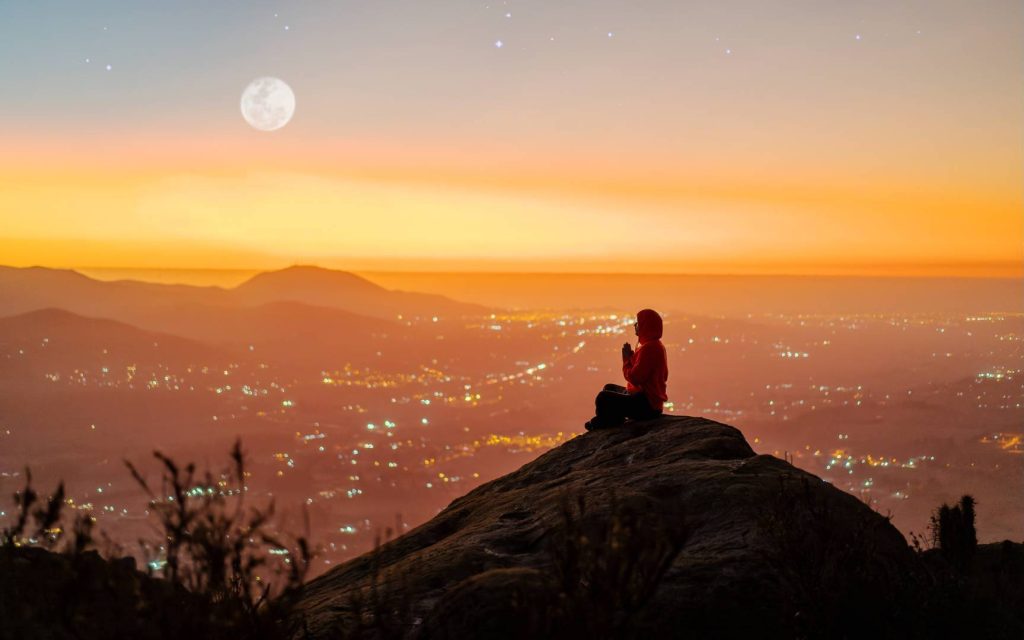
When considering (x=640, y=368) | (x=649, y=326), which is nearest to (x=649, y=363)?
(x=640, y=368)

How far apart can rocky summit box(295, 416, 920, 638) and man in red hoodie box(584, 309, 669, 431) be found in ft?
7.32

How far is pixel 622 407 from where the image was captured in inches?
460

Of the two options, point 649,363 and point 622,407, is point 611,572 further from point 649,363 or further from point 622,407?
point 622,407

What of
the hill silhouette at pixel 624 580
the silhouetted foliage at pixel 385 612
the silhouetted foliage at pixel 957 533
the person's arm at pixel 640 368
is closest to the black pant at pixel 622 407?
the person's arm at pixel 640 368

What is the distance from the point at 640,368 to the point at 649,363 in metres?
0.16

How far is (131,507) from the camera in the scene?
12288 centimetres

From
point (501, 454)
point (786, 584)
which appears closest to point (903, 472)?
point (501, 454)

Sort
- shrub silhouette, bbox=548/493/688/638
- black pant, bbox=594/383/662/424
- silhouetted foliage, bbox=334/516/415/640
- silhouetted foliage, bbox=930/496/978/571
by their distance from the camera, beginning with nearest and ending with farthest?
1. shrub silhouette, bbox=548/493/688/638
2. silhouetted foliage, bbox=334/516/415/640
3. silhouetted foliage, bbox=930/496/978/571
4. black pant, bbox=594/383/662/424

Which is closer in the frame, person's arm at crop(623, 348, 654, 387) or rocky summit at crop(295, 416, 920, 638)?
rocky summit at crop(295, 416, 920, 638)

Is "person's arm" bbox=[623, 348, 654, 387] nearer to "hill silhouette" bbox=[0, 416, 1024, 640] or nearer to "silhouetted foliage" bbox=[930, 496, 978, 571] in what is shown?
"hill silhouette" bbox=[0, 416, 1024, 640]

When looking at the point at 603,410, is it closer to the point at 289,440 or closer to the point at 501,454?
the point at 501,454

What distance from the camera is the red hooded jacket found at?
11242mm

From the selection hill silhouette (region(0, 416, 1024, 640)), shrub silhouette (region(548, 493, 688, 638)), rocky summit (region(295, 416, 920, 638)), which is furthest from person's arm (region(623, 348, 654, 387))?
shrub silhouette (region(548, 493, 688, 638))

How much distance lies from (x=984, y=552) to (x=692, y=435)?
5.93 metres
